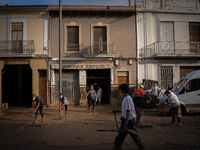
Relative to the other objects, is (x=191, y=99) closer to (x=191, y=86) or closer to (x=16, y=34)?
(x=191, y=86)

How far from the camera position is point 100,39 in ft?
47.6

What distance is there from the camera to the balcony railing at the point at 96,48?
15.1 metres

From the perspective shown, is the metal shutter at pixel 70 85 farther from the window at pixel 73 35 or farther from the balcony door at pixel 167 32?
the balcony door at pixel 167 32

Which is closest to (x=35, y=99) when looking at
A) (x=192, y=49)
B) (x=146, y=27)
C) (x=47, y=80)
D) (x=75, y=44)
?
(x=47, y=80)

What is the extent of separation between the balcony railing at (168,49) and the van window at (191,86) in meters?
5.24

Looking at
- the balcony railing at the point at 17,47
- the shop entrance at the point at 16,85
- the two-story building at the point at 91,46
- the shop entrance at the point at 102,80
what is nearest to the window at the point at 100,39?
the two-story building at the point at 91,46

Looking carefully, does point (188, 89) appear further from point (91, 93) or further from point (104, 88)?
point (104, 88)

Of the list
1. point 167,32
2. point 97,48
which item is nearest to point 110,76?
point 97,48

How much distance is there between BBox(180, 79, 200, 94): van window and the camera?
1025 centimetres

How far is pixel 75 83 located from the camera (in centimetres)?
1538

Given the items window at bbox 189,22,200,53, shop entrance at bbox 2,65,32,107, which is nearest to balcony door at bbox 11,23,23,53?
shop entrance at bbox 2,65,32,107

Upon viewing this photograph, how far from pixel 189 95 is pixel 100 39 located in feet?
25.1

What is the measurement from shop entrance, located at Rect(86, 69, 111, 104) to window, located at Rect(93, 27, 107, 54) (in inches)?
74.6

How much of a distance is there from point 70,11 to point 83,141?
11.8 m
